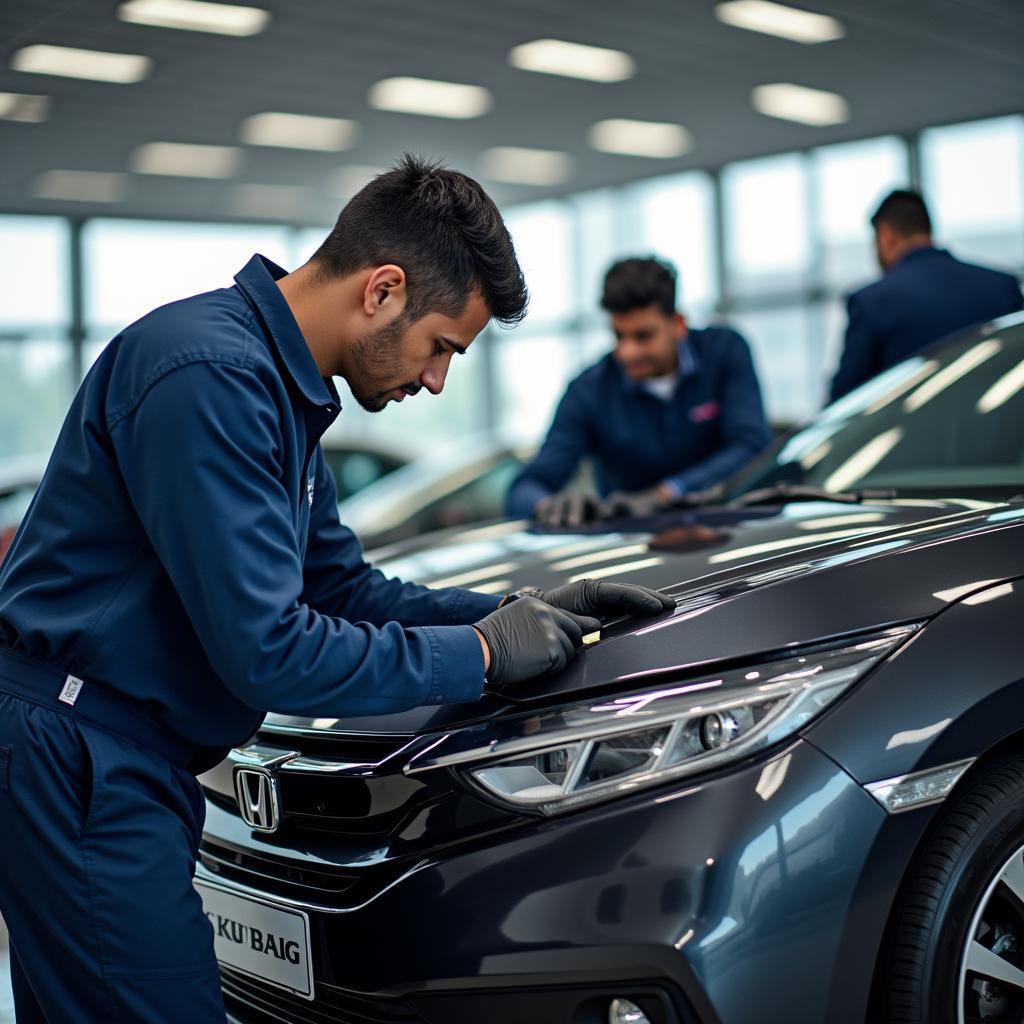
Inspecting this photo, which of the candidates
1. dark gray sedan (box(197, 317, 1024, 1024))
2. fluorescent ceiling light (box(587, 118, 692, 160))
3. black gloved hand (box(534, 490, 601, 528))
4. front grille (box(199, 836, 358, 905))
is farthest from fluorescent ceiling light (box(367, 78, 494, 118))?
dark gray sedan (box(197, 317, 1024, 1024))

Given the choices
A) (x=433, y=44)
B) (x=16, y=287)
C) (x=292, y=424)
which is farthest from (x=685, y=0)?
(x=16, y=287)

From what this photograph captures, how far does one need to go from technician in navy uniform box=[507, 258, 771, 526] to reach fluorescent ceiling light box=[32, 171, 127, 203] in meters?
5.21

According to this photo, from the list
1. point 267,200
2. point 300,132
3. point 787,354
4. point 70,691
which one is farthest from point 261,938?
point 267,200

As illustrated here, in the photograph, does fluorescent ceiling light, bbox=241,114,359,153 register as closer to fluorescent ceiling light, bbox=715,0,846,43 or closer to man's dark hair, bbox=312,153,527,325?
fluorescent ceiling light, bbox=715,0,846,43

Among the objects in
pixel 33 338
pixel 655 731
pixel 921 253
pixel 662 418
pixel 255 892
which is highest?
pixel 33 338

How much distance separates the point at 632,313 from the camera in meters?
3.61

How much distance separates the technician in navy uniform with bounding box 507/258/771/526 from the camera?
3613 mm

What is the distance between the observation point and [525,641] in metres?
1.57

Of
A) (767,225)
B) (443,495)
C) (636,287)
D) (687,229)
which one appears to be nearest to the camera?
(636,287)

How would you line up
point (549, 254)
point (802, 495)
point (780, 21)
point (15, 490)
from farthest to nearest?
point (549, 254), point (780, 21), point (15, 490), point (802, 495)

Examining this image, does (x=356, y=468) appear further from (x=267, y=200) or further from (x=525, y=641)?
(x=267, y=200)

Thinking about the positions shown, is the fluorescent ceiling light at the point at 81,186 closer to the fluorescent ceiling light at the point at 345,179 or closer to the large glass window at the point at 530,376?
the fluorescent ceiling light at the point at 345,179

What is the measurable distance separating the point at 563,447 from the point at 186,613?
2379 mm

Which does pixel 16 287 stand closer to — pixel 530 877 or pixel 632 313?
pixel 632 313
